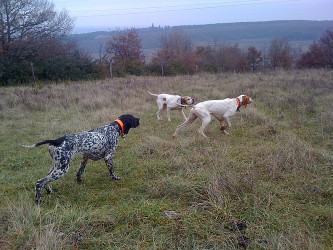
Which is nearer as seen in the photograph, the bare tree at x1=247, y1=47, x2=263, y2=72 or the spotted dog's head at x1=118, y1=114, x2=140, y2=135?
the spotted dog's head at x1=118, y1=114, x2=140, y2=135

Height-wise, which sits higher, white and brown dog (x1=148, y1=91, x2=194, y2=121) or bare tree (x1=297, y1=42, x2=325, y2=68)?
white and brown dog (x1=148, y1=91, x2=194, y2=121)

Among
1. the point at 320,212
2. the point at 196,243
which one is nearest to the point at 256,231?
the point at 196,243

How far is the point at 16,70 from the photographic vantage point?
21.6 meters

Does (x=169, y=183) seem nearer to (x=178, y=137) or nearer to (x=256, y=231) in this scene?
(x=256, y=231)

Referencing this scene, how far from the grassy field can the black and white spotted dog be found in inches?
11.3

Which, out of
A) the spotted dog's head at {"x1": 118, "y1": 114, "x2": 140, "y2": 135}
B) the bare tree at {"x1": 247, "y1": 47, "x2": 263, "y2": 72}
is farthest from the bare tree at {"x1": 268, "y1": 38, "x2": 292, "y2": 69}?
the spotted dog's head at {"x1": 118, "y1": 114, "x2": 140, "y2": 135}

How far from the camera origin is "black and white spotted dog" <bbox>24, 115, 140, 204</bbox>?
14.1 feet

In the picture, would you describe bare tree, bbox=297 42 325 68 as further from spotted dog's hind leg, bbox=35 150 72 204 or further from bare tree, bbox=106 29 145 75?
spotted dog's hind leg, bbox=35 150 72 204

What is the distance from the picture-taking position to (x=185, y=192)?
14.0 feet

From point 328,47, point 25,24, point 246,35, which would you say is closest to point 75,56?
point 25,24

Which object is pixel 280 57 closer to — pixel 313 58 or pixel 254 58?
pixel 313 58

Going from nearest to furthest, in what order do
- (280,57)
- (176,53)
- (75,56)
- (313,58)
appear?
(75,56)
(313,58)
(280,57)
(176,53)

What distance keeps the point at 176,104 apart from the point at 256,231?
19.2 ft

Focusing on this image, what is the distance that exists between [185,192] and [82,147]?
152cm
